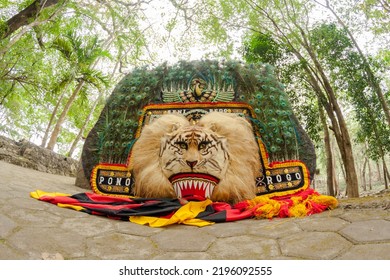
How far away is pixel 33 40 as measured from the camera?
293 inches

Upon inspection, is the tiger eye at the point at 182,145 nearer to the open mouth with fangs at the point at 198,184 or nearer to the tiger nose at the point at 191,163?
the tiger nose at the point at 191,163

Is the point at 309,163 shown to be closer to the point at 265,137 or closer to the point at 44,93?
the point at 265,137

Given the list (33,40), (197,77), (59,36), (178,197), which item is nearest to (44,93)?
(33,40)

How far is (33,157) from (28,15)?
104 inches

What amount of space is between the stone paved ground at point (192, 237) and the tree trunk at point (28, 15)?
4.39m

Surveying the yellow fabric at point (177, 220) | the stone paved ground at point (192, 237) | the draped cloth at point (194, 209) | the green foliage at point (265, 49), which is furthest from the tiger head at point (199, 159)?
the green foliage at point (265, 49)

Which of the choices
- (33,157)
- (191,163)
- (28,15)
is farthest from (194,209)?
(28,15)

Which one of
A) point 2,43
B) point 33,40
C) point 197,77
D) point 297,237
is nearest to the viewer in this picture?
point 297,237

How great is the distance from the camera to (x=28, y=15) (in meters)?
5.61

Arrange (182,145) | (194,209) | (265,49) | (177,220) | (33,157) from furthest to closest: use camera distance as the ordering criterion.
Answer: (265,49), (33,157), (182,145), (194,209), (177,220)

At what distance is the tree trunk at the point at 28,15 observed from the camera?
5.49m

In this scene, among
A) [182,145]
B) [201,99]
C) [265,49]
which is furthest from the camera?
[265,49]

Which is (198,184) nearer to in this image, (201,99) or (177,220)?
(177,220)

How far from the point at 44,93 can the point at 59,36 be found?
191cm
